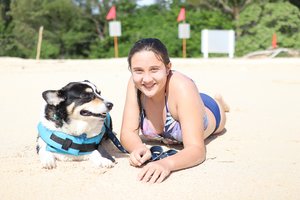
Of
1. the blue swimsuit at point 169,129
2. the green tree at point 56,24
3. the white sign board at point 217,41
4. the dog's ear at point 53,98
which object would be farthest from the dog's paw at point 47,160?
the green tree at point 56,24

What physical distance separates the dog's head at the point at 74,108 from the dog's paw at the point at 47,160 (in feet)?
0.76

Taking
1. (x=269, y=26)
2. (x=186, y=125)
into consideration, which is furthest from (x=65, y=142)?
(x=269, y=26)

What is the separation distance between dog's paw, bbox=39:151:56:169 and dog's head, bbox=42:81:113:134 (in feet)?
0.76

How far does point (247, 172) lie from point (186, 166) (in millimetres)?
444

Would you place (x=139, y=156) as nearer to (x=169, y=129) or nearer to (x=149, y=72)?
(x=169, y=129)

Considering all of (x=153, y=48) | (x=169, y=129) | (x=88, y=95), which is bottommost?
(x=169, y=129)

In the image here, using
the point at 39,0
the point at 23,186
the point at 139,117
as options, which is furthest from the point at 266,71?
the point at 39,0

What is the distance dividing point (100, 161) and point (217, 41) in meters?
15.2

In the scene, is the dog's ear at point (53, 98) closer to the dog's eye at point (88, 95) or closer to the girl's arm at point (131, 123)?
the dog's eye at point (88, 95)

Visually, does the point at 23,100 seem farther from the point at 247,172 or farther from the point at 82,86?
the point at 247,172

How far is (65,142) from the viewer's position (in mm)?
3191

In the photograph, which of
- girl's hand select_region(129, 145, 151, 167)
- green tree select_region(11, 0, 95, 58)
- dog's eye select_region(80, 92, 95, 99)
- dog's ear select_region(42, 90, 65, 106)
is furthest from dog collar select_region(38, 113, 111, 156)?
green tree select_region(11, 0, 95, 58)

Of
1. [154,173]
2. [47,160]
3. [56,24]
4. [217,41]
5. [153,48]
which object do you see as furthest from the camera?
[56,24]

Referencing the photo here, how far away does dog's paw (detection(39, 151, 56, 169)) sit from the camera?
3.09 meters
